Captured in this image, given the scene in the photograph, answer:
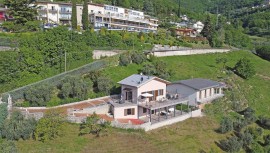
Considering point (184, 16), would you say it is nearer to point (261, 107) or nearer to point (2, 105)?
point (261, 107)

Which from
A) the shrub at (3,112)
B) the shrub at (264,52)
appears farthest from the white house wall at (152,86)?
the shrub at (264,52)

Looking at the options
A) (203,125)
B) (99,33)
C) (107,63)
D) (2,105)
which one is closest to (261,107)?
(203,125)

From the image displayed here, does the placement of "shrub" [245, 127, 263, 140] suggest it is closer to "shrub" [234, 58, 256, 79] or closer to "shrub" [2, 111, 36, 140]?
"shrub" [234, 58, 256, 79]

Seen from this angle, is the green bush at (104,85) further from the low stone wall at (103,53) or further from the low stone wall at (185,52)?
the low stone wall at (185,52)

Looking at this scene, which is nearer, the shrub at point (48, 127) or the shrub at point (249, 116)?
the shrub at point (48, 127)

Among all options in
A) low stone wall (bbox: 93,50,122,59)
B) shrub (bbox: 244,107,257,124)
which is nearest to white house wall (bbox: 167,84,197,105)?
shrub (bbox: 244,107,257,124)

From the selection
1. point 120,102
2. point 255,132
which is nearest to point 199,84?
point 255,132

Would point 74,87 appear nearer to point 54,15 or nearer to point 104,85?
point 104,85
